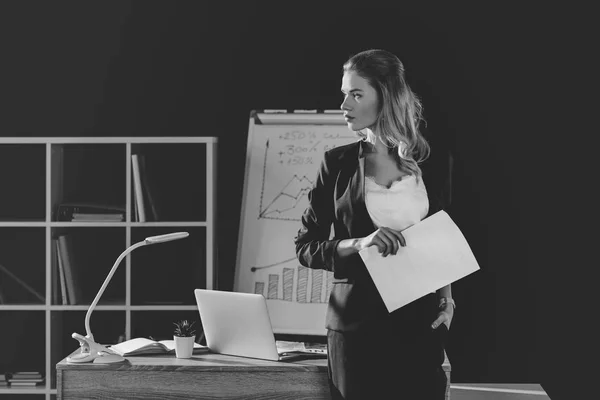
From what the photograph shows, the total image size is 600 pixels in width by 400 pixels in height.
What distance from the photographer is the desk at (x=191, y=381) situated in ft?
8.96

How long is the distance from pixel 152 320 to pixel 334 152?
226cm

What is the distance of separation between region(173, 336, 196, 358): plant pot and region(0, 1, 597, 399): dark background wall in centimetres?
122

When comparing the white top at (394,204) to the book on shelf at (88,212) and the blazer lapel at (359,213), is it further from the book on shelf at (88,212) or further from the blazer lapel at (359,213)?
the book on shelf at (88,212)

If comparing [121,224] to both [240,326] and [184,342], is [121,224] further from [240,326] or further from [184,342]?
[240,326]

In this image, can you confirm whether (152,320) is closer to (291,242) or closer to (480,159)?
(291,242)

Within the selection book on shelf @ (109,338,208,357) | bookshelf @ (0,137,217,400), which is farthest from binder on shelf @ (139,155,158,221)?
book on shelf @ (109,338,208,357)

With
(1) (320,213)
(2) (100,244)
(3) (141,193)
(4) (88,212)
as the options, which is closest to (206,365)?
(1) (320,213)

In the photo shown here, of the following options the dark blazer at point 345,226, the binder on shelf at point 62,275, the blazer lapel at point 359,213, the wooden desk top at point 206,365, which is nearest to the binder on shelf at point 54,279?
the binder on shelf at point 62,275

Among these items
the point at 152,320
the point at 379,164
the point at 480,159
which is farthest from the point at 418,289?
the point at 152,320

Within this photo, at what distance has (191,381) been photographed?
274 cm

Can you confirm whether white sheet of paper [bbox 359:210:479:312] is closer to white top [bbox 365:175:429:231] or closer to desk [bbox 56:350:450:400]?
white top [bbox 365:175:429:231]

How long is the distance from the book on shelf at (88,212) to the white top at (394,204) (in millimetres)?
1980

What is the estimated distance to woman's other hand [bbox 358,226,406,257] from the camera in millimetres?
1951

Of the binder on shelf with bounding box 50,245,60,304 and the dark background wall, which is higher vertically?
the dark background wall
